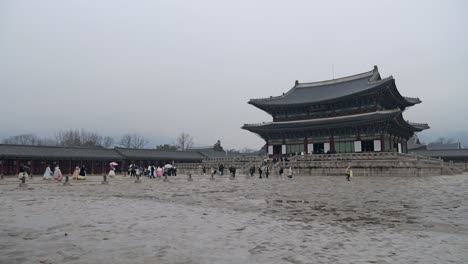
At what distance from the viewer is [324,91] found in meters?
57.9

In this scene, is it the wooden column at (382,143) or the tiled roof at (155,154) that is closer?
the wooden column at (382,143)

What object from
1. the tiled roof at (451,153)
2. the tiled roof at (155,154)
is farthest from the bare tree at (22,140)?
the tiled roof at (451,153)

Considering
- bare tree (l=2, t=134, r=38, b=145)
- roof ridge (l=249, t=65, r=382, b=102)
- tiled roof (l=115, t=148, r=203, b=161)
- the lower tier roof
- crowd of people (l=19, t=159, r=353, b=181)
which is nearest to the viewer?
crowd of people (l=19, t=159, r=353, b=181)

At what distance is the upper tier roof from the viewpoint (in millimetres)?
52353

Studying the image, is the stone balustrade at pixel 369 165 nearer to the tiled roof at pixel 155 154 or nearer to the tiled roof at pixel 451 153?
the tiled roof at pixel 451 153

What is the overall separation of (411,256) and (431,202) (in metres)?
9.72

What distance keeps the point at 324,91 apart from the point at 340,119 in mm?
12587

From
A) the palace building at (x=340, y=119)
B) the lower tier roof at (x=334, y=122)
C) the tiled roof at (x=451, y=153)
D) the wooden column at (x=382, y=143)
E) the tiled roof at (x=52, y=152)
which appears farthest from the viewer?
the tiled roof at (x=451, y=153)

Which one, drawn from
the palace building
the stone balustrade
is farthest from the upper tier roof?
the stone balustrade

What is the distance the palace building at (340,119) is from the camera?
146 ft

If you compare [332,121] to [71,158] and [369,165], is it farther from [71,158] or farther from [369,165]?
[71,158]

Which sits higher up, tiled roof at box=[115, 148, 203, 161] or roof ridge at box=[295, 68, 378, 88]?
roof ridge at box=[295, 68, 378, 88]

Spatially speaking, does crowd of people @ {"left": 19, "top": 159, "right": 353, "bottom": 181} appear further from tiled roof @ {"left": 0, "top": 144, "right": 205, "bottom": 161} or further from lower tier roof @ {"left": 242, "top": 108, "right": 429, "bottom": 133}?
lower tier roof @ {"left": 242, "top": 108, "right": 429, "bottom": 133}

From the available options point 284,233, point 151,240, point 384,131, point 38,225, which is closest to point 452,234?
point 284,233
